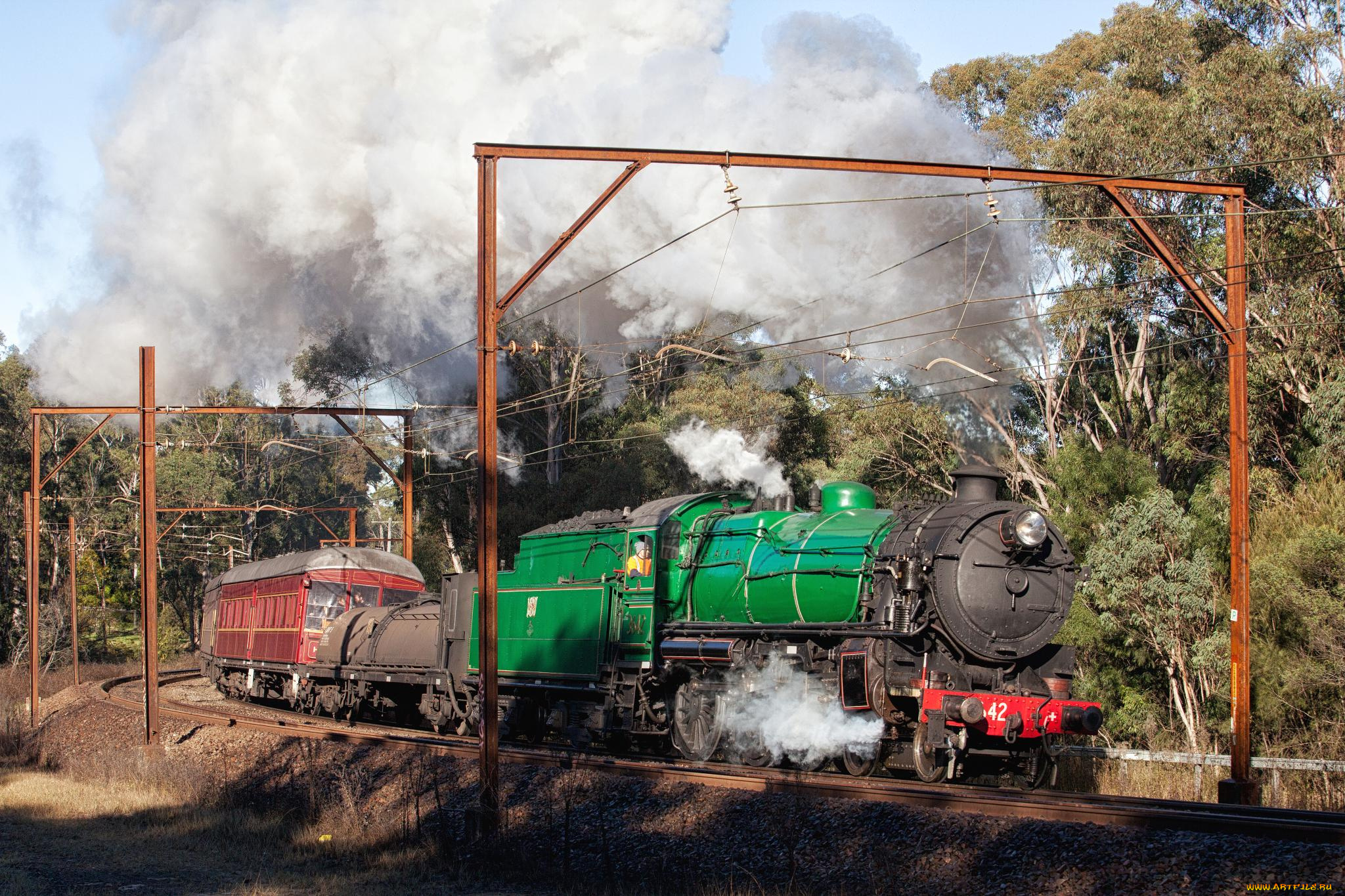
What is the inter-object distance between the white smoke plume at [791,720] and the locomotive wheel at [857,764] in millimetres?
102

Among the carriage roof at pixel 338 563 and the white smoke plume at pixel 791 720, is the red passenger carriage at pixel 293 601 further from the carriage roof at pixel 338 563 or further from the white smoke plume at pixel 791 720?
the white smoke plume at pixel 791 720

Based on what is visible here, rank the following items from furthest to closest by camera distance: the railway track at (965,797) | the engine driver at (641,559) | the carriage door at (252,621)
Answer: the carriage door at (252,621) → the engine driver at (641,559) → the railway track at (965,797)

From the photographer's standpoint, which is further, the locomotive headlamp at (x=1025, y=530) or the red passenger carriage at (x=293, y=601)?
the red passenger carriage at (x=293, y=601)

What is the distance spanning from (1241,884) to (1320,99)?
71.1ft

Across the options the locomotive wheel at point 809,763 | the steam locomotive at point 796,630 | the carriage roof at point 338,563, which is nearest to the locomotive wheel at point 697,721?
the steam locomotive at point 796,630

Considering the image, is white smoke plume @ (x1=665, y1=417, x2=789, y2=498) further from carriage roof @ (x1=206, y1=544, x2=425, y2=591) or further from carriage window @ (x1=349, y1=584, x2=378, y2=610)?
carriage window @ (x1=349, y1=584, x2=378, y2=610)

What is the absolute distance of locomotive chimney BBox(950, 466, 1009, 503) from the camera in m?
13.8

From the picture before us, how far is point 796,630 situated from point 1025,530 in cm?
279

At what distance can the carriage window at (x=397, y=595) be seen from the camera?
28.2 meters

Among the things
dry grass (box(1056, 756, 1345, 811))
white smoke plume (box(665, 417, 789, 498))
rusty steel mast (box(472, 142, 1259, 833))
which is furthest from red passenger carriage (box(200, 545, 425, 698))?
dry grass (box(1056, 756, 1345, 811))

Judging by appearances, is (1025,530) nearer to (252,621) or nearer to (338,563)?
(338,563)

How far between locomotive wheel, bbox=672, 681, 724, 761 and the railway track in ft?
1.22

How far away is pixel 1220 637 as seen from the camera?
21.8 meters

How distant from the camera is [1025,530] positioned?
13.1 metres
